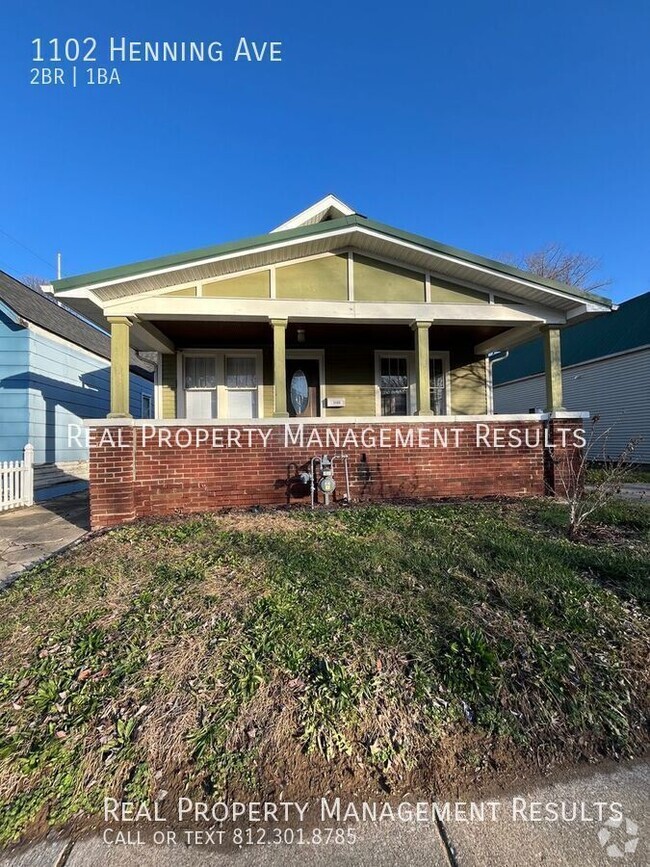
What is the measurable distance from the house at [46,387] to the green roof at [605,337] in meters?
13.8

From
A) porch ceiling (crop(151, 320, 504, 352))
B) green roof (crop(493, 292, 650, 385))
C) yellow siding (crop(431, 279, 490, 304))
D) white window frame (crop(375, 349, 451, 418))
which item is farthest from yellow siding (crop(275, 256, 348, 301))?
green roof (crop(493, 292, 650, 385))

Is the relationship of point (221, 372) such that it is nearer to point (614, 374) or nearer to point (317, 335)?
point (317, 335)

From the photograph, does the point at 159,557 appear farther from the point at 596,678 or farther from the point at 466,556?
the point at 596,678

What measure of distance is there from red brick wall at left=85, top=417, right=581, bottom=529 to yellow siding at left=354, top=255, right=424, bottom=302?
213 centimetres

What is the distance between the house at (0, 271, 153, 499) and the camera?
883 centimetres

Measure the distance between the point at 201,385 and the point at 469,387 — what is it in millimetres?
5944

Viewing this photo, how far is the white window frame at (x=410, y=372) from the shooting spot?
935 cm

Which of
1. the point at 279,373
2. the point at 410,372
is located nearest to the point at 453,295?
the point at 410,372

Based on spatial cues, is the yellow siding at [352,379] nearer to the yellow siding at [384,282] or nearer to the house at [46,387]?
the yellow siding at [384,282]

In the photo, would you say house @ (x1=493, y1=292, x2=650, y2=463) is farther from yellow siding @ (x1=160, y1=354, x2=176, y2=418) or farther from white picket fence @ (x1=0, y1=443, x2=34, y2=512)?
white picket fence @ (x1=0, y1=443, x2=34, y2=512)

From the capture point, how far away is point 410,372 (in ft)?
31.3

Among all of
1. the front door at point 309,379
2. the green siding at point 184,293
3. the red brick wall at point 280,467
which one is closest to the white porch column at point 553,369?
the red brick wall at point 280,467

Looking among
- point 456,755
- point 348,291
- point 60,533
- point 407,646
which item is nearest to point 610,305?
point 348,291

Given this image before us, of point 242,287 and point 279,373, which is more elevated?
point 242,287
